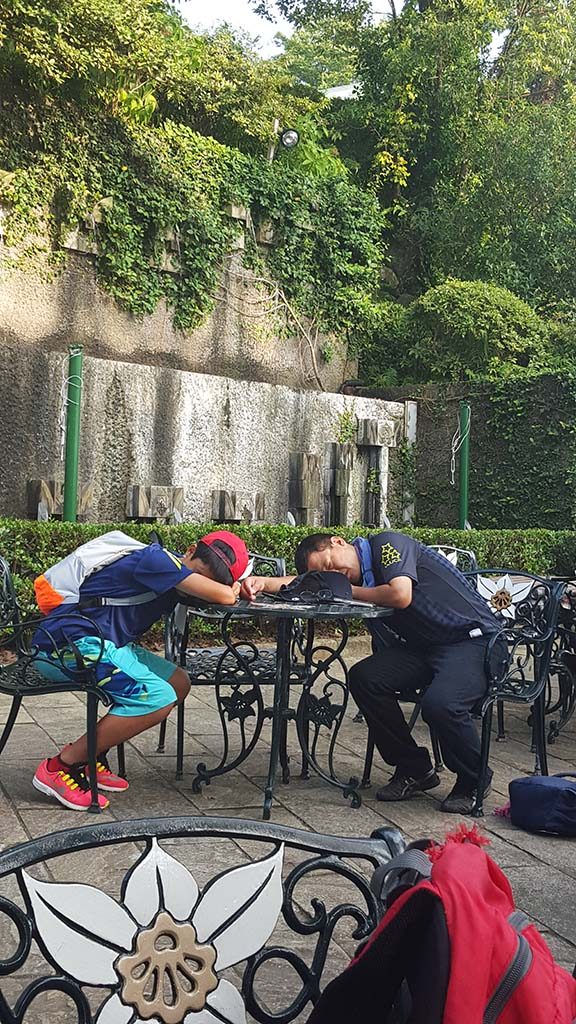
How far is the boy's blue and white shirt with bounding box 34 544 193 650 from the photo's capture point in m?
3.95

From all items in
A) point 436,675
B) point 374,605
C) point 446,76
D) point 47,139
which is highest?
point 446,76

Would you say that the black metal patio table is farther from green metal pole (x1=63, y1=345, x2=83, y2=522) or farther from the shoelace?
green metal pole (x1=63, y1=345, x2=83, y2=522)

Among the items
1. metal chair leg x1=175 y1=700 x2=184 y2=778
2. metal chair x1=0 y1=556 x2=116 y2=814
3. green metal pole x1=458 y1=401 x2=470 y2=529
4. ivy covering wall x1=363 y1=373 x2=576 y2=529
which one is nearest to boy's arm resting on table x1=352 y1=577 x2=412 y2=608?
metal chair leg x1=175 y1=700 x2=184 y2=778

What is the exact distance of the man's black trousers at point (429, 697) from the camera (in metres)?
4.16

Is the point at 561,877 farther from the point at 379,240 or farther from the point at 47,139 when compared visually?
the point at 379,240

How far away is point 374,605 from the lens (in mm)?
4199

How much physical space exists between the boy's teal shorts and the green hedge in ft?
10.1

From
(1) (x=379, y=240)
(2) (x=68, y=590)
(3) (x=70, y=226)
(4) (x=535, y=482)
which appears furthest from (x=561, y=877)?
(1) (x=379, y=240)

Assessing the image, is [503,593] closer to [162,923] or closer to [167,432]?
[162,923]

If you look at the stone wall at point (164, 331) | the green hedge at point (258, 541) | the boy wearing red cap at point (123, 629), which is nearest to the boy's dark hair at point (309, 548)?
the boy wearing red cap at point (123, 629)

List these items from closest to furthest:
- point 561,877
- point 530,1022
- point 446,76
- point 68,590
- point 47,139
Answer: point 530,1022 → point 561,877 → point 68,590 → point 47,139 → point 446,76

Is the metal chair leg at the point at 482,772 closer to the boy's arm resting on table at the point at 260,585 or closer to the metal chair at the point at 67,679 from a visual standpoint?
the boy's arm resting on table at the point at 260,585

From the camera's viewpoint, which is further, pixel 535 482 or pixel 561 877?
pixel 535 482

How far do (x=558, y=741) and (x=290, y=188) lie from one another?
30.9ft
